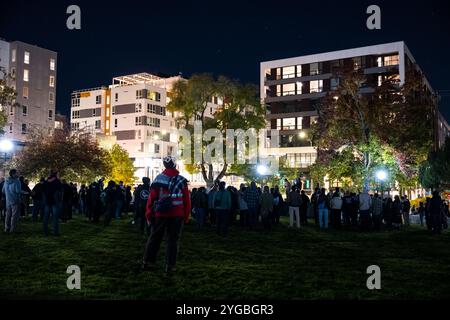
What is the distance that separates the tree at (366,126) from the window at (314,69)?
1265 inches

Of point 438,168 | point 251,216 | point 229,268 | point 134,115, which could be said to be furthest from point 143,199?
point 134,115

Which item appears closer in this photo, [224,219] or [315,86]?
[224,219]

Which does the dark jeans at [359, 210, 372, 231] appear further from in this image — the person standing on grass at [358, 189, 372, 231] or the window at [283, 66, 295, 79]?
the window at [283, 66, 295, 79]

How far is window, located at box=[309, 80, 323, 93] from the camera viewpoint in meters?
69.2

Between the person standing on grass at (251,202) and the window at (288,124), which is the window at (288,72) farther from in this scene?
the person standing on grass at (251,202)

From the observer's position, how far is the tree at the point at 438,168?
4083 cm

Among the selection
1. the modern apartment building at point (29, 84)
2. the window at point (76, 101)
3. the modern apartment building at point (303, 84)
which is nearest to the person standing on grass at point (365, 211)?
the modern apartment building at point (303, 84)

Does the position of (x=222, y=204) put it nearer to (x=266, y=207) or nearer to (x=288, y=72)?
(x=266, y=207)

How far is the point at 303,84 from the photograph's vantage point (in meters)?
70.9

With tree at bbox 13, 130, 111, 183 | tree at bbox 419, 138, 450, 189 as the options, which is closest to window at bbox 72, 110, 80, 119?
tree at bbox 13, 130, 111, 183

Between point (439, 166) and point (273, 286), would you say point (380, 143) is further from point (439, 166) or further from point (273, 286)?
point (273, 286)

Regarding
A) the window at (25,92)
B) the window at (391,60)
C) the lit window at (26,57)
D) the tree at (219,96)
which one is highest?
the lit window at (26,57)

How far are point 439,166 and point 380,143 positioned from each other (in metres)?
10.8

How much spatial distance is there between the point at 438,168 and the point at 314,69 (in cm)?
3222
